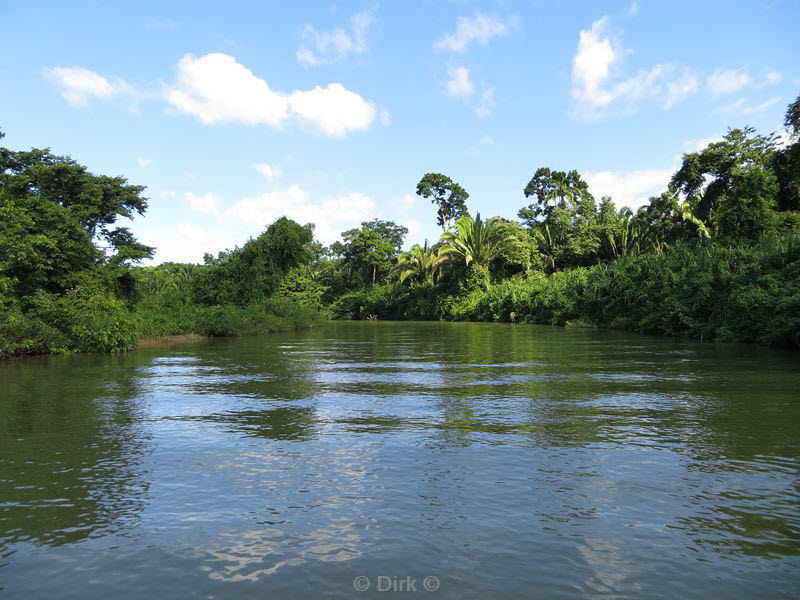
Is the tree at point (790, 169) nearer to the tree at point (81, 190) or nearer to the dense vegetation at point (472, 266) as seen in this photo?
the dense vegetation at point (472, 266)

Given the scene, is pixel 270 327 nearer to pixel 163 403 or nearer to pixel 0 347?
pixel 0 347

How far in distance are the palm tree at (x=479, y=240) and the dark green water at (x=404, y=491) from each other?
39.8 meters

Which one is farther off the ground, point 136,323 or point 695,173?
point 695,173

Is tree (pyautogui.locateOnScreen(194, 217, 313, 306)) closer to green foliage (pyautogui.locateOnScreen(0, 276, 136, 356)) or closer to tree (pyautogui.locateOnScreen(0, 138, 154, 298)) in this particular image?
tree (pyautogui.locateOnScreen(0, 138, 154, 298))

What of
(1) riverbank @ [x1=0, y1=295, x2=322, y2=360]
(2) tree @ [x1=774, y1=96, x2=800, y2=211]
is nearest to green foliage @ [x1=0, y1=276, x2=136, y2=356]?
(1) riverbank @ [x1=0, y1=295, x2=322, y2=360]

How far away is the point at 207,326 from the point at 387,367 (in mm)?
16078

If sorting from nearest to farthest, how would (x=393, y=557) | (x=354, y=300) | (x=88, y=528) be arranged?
(x=393, y=557)
(x=88, y=528)
(x=354, y=300)

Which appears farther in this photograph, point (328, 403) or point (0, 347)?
point (0, 347)

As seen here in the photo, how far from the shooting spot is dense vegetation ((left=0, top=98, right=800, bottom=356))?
20.0m

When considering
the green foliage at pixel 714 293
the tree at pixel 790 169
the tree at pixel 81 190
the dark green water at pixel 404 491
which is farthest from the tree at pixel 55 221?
the tree at pixel 790 169

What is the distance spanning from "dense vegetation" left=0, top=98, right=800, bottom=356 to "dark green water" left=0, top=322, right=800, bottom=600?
946 centimetres

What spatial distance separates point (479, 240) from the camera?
168 ft

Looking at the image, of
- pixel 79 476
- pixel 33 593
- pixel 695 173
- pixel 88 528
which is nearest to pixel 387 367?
pixel 79 476

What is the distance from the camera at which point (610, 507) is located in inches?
201
